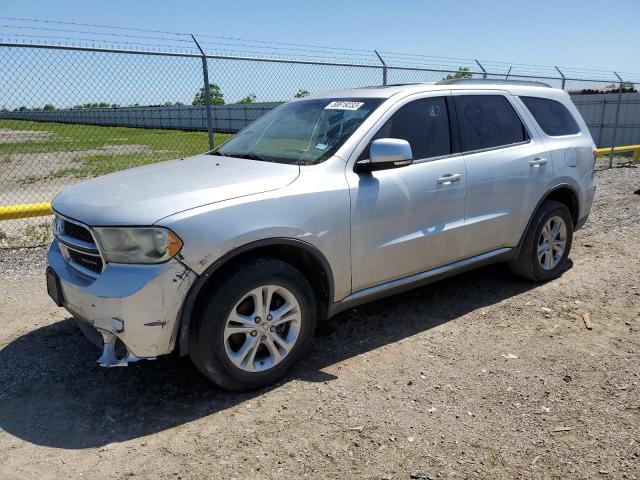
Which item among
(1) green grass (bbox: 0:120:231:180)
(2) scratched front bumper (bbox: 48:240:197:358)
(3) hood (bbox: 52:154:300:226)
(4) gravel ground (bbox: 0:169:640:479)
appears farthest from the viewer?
(1) green grass (bbox: 0:120:231:180)

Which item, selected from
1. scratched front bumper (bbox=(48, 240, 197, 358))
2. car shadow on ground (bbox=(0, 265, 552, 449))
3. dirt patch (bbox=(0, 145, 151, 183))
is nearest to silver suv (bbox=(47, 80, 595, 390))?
scratched front bumper (bbox=(48, 240, 197, 358))

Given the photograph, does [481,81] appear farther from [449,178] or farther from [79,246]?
[79,246]

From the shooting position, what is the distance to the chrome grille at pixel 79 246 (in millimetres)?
3123

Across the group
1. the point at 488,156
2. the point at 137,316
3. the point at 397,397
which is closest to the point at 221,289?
the point at 137,316

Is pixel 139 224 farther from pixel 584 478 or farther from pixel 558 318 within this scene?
pixel 558 318

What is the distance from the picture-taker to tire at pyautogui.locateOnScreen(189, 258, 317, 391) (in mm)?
3082

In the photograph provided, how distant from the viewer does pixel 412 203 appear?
3.89 metres

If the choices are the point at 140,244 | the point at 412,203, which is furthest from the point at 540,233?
the point at 140,244

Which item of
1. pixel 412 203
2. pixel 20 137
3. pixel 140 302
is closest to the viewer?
pixel 140 302

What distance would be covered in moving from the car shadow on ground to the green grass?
403 inches

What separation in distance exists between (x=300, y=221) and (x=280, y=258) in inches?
11.8

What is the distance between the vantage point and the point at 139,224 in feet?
9.55

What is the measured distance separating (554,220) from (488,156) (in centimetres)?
120

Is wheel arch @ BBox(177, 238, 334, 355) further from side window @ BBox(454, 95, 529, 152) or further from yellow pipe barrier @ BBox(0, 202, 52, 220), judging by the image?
yellow pipe barrier @ BBox(0, 202, 52, 220)
